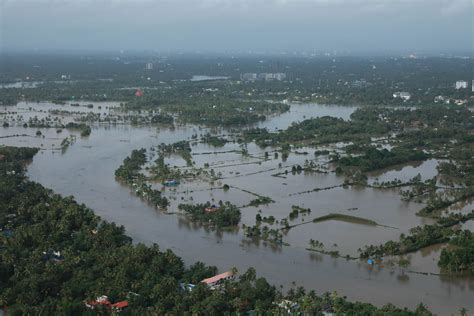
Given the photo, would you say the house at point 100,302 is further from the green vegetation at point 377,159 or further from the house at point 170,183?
the green vegetation at point 377,159

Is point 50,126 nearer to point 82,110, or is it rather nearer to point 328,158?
point 82,110

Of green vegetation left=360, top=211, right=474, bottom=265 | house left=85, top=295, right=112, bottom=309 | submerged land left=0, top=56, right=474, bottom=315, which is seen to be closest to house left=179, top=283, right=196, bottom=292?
submerged land left=0, top=56, right=474, bottom=315

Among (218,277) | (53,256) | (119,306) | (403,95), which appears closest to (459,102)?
(403,95)


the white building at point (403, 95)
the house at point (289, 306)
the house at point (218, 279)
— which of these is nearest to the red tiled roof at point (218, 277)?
the house at point (218, 279)

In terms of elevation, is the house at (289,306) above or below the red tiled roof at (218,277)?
below

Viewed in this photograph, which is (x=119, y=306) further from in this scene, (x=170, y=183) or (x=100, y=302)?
(x=170, y=183)
